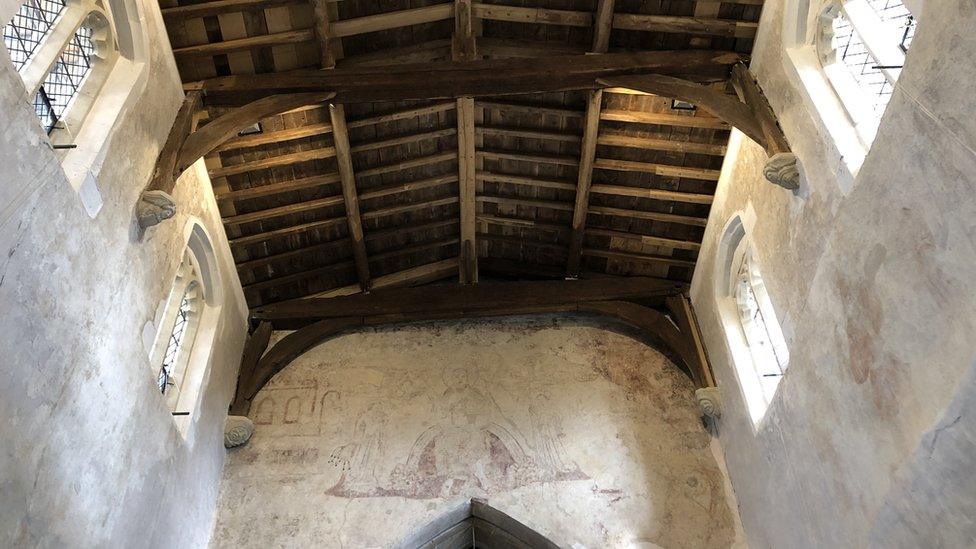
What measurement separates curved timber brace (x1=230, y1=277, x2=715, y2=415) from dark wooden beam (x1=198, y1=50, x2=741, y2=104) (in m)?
2.99

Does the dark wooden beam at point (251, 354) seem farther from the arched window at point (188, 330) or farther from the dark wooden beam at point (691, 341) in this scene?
the dark wooden beam at point (691, 341)

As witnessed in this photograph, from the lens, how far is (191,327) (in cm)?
855

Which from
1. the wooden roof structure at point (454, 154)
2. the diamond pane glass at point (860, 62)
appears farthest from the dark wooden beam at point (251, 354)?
the diamond pane glass at point (860, 62)

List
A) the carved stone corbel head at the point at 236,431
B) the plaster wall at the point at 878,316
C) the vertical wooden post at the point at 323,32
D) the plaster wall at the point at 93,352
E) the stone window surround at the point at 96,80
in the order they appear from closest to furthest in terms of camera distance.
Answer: the plaster wall at the point at 878,316, the plaster wall at the point at 93,352, the stone window surround at the point at 96,80, the vertical wooden post at the point at 323,32, the carved stone corbel head at the point at 236,431

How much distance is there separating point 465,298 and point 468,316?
251 millimetres

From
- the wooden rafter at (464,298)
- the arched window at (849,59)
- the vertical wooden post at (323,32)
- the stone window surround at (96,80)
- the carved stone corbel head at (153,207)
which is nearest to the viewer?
the stone window surround at (96,80)

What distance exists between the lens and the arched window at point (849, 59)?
19.8 ft

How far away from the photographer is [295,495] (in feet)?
28.0

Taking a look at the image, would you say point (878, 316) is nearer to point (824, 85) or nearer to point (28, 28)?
point (824, 85)

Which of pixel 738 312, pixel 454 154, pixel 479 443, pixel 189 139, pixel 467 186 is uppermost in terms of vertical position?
pixel 454 154

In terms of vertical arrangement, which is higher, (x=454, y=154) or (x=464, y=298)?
(x=454, y=154)

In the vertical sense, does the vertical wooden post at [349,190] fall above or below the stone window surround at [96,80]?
above

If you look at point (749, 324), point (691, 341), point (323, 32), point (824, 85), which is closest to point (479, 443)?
point (691, 341)

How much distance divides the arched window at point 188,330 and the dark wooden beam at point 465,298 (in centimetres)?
144
